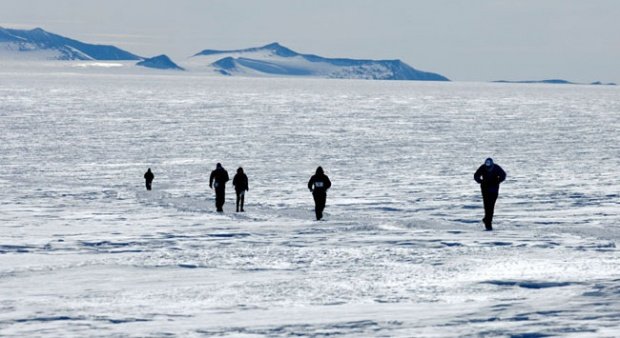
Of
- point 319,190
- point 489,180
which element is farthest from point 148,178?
point 489,180

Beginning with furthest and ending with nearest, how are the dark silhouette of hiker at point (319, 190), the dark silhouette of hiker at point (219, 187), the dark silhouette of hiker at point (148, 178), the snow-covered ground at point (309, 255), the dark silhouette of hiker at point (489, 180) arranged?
the dark silhouette of hiker at point (148, 178)
the dark silhouette of hiker at point (219, 187)
the dark silhouette of hiker at point (319, 190)
the dark silhouette of hiker at point (489, 180)
the snow-covered ground at point (309, 255)

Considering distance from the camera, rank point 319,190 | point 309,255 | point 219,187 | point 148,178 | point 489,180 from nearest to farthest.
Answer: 1. point 309,255
2. point 489,180
3. point 319,190
4. point 219,187
5. point 148,178

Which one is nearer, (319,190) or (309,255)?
(309,255)

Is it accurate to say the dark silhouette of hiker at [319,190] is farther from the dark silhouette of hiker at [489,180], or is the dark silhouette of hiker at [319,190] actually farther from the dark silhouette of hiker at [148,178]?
the dark silhouette of hiker at [148,178]

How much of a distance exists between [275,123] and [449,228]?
7555 centimetres

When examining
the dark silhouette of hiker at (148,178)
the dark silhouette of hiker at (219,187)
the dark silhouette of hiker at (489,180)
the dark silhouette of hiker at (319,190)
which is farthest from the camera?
the dark silhouette of hiker at (148,178)

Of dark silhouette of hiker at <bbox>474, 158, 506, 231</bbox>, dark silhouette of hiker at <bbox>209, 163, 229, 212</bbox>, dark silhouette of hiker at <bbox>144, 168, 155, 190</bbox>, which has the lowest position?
dark silhouette of hiker at <bbox>144, 168, 155, 190</bbox>

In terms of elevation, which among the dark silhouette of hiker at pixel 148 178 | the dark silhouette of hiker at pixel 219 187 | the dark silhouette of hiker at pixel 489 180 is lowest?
the dark silhouette of hiker at pixel 148 178

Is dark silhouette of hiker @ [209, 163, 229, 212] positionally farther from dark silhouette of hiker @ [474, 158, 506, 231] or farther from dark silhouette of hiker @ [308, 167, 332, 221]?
dark silhouette of hiker @ [474, 158, 506, 231]

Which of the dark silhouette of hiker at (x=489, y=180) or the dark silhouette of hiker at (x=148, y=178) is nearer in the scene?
the dark silhouette of hiker at (x=489, y=180)

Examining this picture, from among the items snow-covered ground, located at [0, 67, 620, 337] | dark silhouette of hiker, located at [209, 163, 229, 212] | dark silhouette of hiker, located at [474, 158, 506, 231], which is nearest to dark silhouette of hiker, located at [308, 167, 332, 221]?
snow-covered ground, located at [0, 67, 620, 337]

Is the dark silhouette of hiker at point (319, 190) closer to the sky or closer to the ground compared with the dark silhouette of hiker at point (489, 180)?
closer to the ground

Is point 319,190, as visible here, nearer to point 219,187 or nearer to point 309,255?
point 219,187

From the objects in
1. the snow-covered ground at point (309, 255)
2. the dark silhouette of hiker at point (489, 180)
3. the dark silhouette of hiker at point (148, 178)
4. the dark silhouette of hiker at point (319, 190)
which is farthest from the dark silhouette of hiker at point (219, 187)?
the dark silhouette of hiker at point (148, 178)
